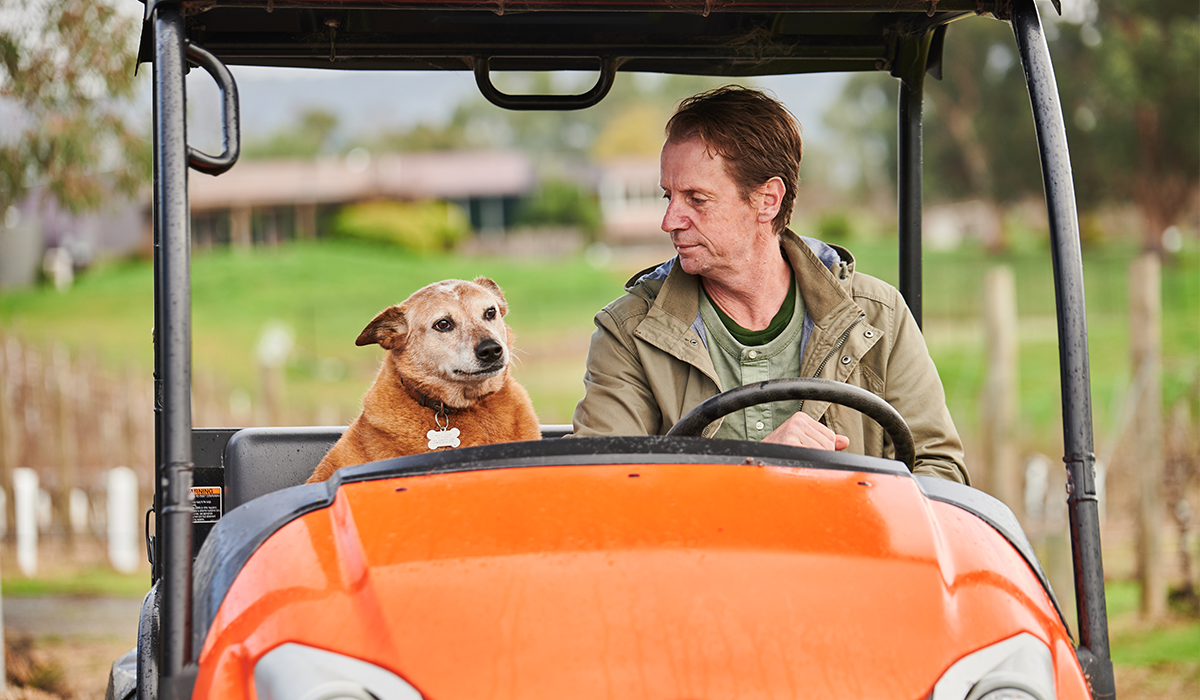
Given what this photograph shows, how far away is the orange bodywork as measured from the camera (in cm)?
136

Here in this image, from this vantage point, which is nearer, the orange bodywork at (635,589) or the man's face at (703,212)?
the orange bodywork at (635,589)

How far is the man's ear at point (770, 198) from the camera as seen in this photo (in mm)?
2457

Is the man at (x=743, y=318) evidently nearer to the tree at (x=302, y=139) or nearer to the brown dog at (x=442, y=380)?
the brown dog at (x=442, y=380)

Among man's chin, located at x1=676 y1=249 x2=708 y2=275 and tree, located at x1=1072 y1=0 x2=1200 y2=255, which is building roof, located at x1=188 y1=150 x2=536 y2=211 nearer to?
tree, located at x1=1072 y1=0 x2=1200 y2=255

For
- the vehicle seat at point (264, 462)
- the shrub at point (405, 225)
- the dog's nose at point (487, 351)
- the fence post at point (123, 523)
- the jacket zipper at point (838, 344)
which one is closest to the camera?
the jacket zipper at point (838, 344)

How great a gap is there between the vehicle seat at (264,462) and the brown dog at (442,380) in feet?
0.44

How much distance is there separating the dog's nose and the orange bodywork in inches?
51.4

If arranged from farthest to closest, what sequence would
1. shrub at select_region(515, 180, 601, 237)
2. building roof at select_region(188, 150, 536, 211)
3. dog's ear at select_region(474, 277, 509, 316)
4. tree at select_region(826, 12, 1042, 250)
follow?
1. shrub at select_region(515, 180, 601, 237)
2. building roof at select_region(188, 150, 536, 211)
3. tree at select_region(826, 12, 1042, 250)
4. dog's ear at select_region(474, 277, 509, 316)

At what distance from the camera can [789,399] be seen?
6.29 feet

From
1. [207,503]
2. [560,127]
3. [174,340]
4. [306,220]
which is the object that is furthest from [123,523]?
[560,127]

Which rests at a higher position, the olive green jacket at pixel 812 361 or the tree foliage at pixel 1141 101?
the tree foliage at pixel 1141 101

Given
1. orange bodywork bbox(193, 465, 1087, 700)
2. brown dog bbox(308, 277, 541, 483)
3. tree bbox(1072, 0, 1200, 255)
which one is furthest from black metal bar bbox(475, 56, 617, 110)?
tree bbox(1072, 0, 1200, 255)

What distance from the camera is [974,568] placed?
1562mm

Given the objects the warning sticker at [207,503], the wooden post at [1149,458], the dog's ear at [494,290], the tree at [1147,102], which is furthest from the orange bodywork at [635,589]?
the tree at [1147,102]
